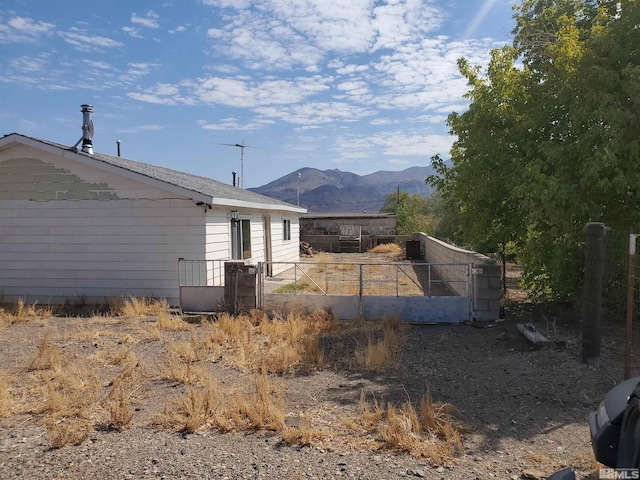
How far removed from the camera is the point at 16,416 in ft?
15.8

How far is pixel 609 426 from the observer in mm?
2744

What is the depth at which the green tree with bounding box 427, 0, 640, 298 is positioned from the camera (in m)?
7.49

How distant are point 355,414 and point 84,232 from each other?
31.5 feet

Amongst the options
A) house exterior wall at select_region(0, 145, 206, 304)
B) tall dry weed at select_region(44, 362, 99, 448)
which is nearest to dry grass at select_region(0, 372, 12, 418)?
tall dry weed at select_region(44, 362, 99, 448)

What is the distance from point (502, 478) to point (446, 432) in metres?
0.69

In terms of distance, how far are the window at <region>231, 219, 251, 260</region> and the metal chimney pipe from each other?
424 centimetres

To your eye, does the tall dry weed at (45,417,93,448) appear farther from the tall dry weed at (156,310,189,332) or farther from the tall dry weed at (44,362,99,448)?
the tall dry weed at (156,310,189,332)

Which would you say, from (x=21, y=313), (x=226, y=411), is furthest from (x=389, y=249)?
(x=226, y=411)

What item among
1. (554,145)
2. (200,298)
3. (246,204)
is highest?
(554,145)

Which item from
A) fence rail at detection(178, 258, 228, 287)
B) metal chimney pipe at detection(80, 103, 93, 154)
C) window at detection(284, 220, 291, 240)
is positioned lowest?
fence rail at detection(178, 258, 228, 287)

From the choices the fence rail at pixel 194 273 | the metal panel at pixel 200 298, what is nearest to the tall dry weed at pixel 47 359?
the metal panel at pixel 200 298

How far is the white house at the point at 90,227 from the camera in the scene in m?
11.3

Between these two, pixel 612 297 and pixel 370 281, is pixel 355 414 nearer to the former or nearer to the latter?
pixel 612 297

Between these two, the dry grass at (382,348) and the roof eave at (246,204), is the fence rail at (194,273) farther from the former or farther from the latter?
the dry grass at (382,348)
